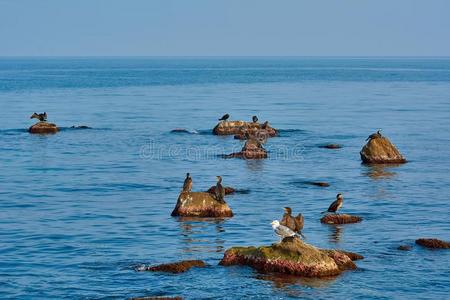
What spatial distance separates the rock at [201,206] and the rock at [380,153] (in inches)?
907

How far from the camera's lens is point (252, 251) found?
35.3 m

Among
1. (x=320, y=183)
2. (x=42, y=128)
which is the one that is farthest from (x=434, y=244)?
(x=42, y=128)

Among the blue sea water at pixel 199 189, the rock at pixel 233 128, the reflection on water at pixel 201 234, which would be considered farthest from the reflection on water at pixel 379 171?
the rock at pixel 233 128

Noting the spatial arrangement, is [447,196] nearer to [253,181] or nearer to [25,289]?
[253,181]

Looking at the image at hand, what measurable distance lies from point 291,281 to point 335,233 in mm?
9535

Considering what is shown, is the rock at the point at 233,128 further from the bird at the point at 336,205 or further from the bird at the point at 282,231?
the bird at the point at 282,231

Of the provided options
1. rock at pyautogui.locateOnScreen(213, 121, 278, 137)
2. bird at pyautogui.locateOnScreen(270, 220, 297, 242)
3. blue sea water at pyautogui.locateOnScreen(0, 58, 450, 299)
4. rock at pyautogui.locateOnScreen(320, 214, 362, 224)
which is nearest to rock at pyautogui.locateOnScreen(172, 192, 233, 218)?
blue sea water at pyautogui.locateOnScreen(0, 58, 450, 299)

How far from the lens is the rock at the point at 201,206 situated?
151 ft

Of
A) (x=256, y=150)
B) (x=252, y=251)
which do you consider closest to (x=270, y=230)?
(x=252, y=251)

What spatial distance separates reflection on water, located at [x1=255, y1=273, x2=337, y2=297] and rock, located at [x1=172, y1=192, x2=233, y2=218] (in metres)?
12.4

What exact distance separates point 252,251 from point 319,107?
314ft

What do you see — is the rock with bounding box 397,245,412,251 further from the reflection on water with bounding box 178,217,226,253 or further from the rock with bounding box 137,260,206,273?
the rock with bounding box 137,260,206,273

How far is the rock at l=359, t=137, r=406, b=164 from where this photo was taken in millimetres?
66312

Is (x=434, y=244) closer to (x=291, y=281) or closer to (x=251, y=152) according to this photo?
(x=291, y=281)
